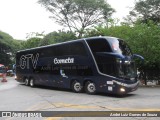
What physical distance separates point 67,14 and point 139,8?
11698 mm

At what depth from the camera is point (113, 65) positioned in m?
15.7

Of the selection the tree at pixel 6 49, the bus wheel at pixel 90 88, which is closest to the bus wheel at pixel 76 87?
the bus wheel at pixel 90 88

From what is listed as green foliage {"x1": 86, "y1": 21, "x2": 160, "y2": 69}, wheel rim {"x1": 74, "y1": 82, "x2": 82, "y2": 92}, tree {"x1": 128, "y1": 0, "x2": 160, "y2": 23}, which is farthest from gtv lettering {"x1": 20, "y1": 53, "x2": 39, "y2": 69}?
tree {"x1": 128, "y1": 0, "x2": 160, "y2": 23}

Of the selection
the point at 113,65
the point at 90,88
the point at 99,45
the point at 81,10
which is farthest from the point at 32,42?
the point at 113,65

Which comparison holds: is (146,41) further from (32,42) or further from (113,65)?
(32,42)

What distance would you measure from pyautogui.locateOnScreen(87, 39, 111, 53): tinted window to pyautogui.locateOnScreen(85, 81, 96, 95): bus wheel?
2.14 m

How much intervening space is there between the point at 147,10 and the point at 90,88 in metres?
26.3

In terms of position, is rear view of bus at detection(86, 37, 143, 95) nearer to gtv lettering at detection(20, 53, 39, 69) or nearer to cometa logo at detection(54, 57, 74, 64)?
cometa logo at detection(54, 57, 74, 64)

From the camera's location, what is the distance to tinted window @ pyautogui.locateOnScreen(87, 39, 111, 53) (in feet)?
53.1

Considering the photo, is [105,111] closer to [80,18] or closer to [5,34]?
[80,18]

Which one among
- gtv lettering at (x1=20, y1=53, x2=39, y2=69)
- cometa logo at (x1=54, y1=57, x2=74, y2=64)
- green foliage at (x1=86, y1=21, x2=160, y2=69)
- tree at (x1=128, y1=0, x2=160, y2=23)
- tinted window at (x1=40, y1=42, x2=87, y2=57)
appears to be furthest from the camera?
tree at (x1=128, y1=0, x2=160, y2=23)

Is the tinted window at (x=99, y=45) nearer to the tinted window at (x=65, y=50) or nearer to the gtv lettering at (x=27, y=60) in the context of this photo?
the tinted window at (x=65, y=50)

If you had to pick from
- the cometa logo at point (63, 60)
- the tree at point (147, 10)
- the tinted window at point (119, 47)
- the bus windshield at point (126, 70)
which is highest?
the tree at point (147, 10)

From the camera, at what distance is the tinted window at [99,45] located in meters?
16.2
